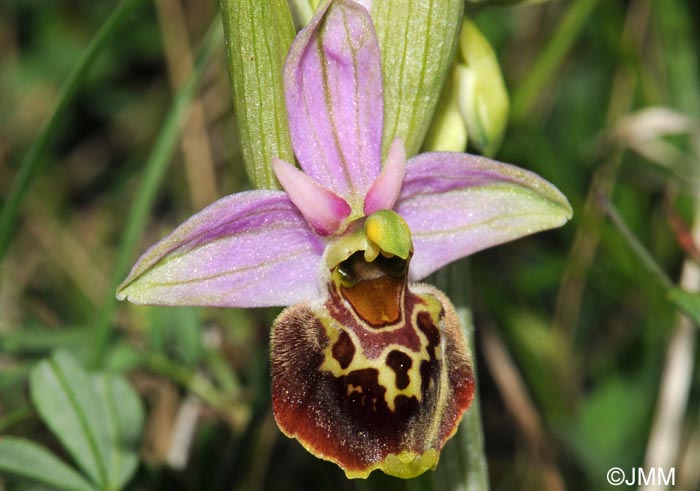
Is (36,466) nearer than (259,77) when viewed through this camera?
No

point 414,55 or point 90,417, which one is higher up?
point 414,55

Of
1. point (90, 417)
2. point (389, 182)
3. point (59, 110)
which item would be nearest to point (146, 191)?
point (59, 110)

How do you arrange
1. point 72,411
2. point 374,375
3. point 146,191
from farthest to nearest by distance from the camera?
point 146,191 → point 72,411 → point 374,375

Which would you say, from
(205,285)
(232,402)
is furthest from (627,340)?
(205,285)

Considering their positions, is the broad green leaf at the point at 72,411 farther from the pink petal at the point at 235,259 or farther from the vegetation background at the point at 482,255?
the pink petal at the point at 235,259

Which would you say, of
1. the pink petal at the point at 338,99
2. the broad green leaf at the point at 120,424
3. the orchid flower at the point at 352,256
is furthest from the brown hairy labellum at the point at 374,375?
the broad green leaf at the point at 120,424

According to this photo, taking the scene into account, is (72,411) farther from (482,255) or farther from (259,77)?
(482,255)

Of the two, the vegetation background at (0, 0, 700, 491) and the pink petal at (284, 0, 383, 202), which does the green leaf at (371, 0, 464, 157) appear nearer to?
the pink petal at (284, 0, 383, 202)
